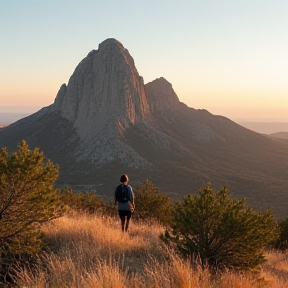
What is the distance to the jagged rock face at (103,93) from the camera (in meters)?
127

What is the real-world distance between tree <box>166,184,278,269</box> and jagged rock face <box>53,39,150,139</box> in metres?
114

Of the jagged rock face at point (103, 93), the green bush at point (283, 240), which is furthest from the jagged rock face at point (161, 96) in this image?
the green bush at point (283, 240)

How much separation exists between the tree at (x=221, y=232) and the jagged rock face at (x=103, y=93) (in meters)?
114

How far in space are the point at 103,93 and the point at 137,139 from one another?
29.0m

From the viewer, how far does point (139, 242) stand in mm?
8805

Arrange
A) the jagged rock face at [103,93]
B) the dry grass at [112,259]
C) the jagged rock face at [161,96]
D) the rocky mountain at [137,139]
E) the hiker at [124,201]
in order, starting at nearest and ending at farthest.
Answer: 1. the dry grass at [112,259]
2. the hiker at [124,201]
3. the rocky mountain at [137,139]
4. the jagged rock face at [103,93]
5. the jagged rock face at [161,96]

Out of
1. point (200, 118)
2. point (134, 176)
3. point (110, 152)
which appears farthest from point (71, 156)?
point (200, 118)

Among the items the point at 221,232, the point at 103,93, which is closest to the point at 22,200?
the point at 221,232

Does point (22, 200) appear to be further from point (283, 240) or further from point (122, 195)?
point (283, 240)

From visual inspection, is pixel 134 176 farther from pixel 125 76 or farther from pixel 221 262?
pixel 221 262

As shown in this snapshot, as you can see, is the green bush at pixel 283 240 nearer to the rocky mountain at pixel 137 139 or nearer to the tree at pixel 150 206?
the tree at pixel 150 206

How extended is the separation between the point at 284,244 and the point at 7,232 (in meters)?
15.7

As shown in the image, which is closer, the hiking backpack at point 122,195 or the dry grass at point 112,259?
the dry grass at point 112,259

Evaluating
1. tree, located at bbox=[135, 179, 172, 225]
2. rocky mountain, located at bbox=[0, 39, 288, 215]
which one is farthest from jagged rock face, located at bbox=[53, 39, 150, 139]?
tree, located at bbox=[135, 179, 172, 225]
